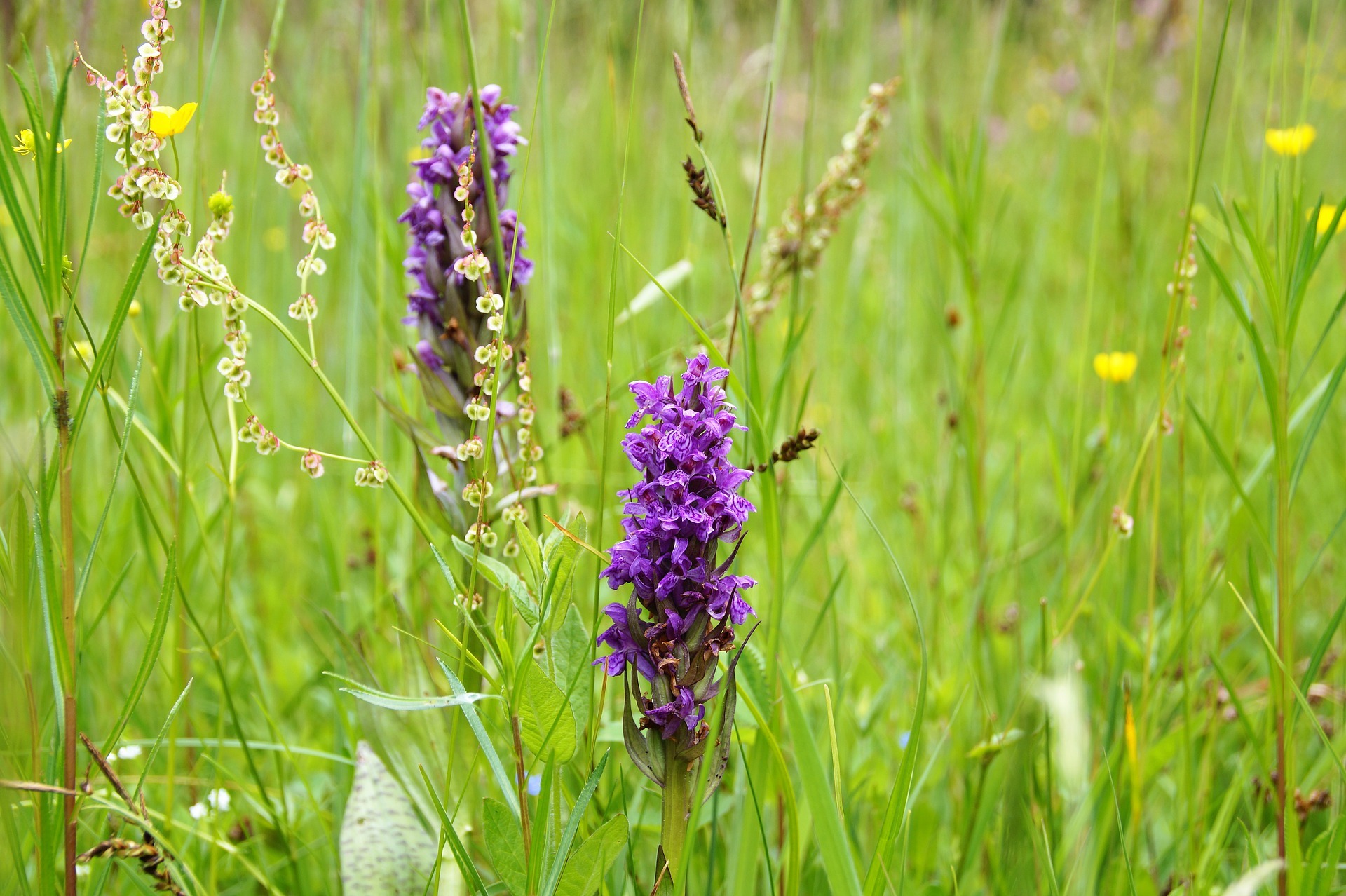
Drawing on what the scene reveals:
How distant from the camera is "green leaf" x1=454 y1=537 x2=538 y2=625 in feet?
3.17

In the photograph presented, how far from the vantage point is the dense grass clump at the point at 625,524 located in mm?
985

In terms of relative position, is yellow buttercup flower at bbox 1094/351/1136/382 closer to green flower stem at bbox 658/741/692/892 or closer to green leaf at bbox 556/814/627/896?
green flower stem at bbox 658/741/692/892

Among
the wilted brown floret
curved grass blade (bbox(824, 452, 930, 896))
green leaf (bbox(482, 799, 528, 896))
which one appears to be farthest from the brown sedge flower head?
green leaf (bbox(482, 799, 528, 896))

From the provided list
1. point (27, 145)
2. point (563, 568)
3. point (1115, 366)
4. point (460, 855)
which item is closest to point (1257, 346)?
point (1115, 366)

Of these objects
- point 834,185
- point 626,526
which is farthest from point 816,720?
point 834,185

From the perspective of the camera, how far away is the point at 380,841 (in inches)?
49.3

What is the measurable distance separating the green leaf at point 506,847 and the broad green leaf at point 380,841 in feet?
1.06

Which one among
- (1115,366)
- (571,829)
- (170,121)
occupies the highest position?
(170,121)

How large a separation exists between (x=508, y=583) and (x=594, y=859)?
0.96ft

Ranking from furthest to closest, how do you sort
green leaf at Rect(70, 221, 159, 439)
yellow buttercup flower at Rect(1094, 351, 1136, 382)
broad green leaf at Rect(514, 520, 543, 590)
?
yellow buttercup flower at Rect(1094, 351, 1136, 382), broad green leaf at Rect(514, 520, 543, 590), green leaf at Rect(70, 221, 159, 439)

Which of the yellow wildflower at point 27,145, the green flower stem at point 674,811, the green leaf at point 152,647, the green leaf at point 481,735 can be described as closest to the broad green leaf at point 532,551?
the green leaf at point 481,735

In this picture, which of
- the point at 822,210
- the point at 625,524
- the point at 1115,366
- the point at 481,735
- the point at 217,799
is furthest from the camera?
the point at 1115,366

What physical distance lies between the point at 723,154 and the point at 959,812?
2.50m

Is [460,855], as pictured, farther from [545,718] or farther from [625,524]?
[625,524]
